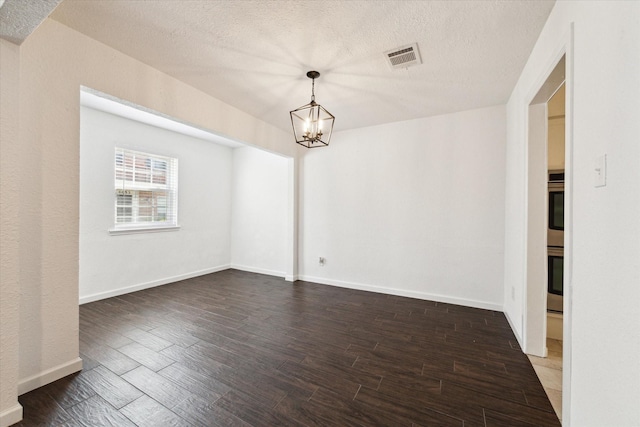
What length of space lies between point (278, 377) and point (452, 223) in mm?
2981

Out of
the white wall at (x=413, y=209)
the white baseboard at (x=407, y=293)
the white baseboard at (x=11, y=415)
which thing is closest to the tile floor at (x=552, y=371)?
the white baseboard at (x=407, y=293)

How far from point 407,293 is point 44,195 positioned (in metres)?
4.15

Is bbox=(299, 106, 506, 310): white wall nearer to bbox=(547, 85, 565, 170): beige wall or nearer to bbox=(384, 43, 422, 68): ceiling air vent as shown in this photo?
bbox=(547, 85, 565, 170): beige wall

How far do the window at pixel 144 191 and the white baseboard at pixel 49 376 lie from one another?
2.41 metres

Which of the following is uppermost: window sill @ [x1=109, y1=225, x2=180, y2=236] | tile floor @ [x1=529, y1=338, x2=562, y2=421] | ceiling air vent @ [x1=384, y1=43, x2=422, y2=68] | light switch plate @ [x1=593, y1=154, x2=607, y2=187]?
ceiling air vent @ [x1=384, y1=43, x2=422, y2=68]

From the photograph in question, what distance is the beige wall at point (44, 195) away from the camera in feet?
5.25

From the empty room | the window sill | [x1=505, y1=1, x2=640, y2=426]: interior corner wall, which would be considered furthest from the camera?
the window sill

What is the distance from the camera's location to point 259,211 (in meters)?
5.55

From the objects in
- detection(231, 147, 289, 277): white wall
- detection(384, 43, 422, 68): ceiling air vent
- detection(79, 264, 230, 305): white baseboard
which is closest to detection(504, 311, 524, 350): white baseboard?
detection(384, 43, 422, 68): ceiling air vent

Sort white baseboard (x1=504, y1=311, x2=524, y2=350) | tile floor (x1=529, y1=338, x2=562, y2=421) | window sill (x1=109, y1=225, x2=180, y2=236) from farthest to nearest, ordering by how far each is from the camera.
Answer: window sill (x1=109, y1=225, x2=180, y2=236) < white baseboard (x1=504, y1=311, x2=524, y2=350) < tile floor (x1=529, y1=338, x2=562, y2=421)

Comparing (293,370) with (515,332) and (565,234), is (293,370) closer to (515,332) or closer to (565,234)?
(565,234)

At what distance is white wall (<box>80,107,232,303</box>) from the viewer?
3.71m

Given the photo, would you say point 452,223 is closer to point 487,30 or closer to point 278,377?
point 487,30

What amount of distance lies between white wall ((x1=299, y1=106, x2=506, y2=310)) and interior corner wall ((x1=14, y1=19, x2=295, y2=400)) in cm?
320
